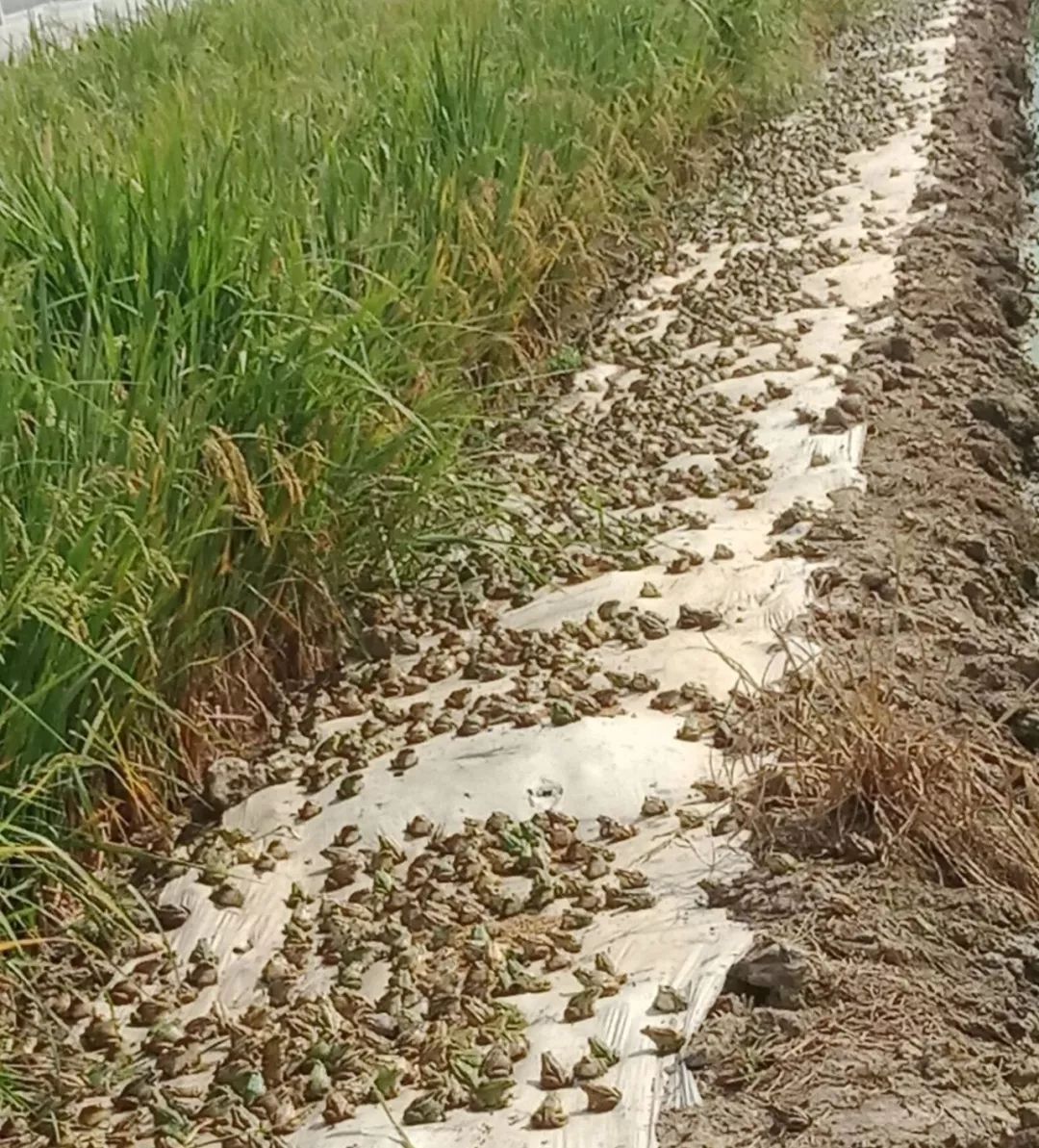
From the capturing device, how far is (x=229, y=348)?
258 cm

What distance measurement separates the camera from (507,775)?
246cm

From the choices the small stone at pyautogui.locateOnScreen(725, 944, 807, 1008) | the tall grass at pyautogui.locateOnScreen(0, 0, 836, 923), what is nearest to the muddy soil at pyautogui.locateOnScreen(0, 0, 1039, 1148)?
the small stone at pyautogui.locateOnScreen(725, 944, 807, 1008)

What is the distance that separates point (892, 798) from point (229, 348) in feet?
4.06

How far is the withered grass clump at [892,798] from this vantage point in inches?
83.7

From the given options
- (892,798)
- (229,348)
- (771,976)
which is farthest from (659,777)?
(229,348)

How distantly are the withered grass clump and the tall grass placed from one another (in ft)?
2.66

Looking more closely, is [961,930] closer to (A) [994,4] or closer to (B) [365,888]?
(B) [365,888]

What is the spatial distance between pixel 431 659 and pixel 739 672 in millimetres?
616

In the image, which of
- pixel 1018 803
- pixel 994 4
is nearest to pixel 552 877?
pixel 1018 803

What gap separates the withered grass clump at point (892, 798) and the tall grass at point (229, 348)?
81 centimetres

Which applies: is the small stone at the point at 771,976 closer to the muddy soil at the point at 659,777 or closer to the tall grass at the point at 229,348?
the muddy soil at the point at 659,777

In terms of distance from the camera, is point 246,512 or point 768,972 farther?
point 246,512

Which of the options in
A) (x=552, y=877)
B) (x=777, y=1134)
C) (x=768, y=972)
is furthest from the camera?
(x=552, y=877)

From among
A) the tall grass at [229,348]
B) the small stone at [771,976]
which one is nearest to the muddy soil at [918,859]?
the small stone at [771,976]
